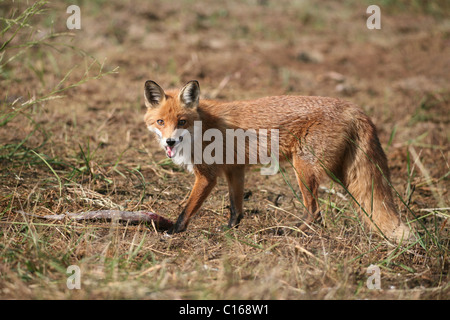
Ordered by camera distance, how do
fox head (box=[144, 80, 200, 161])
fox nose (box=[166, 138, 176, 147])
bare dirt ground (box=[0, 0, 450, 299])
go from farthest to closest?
fox head (box=[144, 80, 200, 161]) < fox nose (box=[166, 138, 176, 147]) < bare dirt ground (box=[0, 0, 450, 299])

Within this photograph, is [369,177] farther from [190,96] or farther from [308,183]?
[190,96]

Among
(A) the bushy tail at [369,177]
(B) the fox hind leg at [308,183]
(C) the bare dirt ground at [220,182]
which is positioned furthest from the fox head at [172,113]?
(A) the bushy tail at [369,177]

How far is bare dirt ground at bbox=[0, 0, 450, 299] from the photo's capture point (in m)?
2.88

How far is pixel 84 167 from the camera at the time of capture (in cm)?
435

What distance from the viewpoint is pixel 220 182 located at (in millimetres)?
4930

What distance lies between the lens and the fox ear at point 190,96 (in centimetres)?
385

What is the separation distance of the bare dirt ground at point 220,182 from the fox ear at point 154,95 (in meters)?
0.65

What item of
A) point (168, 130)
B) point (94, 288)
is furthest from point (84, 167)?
point (94, 288)

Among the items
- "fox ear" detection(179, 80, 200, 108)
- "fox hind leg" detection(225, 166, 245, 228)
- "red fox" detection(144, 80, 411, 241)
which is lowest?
"fox hind leg" detection(225, 166, 245, 228)

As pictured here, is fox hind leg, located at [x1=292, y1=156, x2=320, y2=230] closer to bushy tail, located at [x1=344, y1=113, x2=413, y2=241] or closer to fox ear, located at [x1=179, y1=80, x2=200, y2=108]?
bushy tail, located at [x1=344, y1=113, x2=413, y2=241]

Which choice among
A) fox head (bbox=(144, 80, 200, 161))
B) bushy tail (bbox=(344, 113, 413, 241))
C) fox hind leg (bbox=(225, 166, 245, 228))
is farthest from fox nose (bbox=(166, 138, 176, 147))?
bushy tail (bbox=(344, 113, 413, 241))

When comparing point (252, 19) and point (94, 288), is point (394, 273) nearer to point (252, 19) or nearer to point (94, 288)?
point (94, 288)

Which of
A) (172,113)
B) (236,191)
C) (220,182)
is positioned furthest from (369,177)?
(172,113)
